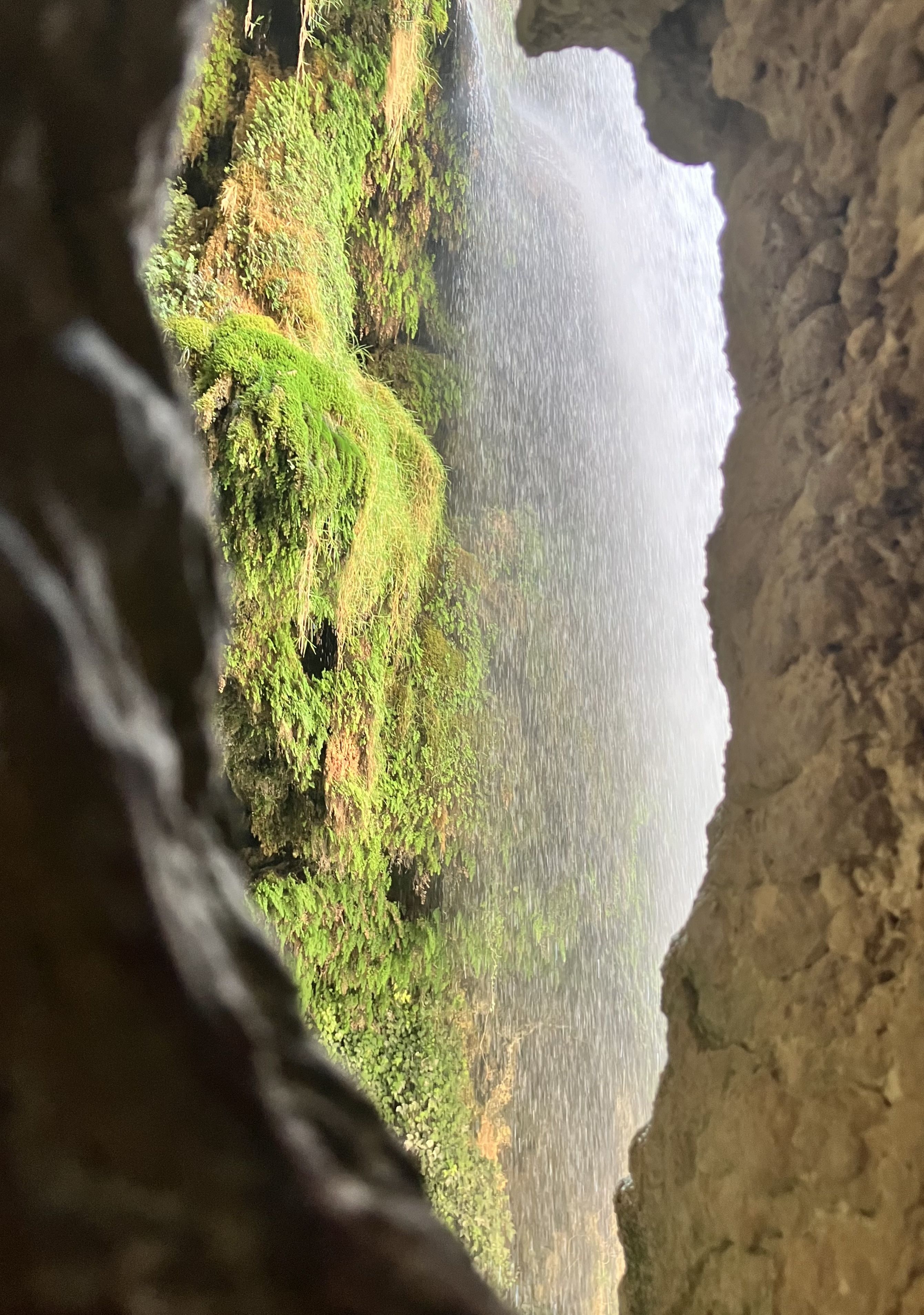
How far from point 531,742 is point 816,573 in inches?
180

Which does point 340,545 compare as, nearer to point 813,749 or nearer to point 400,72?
point 813,749

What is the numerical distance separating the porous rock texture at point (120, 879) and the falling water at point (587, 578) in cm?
482

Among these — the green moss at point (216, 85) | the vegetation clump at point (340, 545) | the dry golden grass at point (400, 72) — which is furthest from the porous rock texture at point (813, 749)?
the dry golden grass at point (400, 72)

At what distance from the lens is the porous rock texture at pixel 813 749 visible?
5.08 feet

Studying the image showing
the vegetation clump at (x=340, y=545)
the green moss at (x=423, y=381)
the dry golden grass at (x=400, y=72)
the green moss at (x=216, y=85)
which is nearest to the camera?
the vegetation clump at (x=340, y=545)

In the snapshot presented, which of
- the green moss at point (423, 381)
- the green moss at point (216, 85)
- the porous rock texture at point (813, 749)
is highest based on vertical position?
the green moss at point (216, 85)

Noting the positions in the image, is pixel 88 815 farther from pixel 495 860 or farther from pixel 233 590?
pixel 495 860

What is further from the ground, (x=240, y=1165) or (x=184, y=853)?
(x=184, y=853)

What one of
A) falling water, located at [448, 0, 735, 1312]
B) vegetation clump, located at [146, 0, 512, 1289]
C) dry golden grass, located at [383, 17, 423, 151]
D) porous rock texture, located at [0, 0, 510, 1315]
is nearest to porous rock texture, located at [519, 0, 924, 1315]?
porous rock texture, located at [0, 0, 510, 1315]

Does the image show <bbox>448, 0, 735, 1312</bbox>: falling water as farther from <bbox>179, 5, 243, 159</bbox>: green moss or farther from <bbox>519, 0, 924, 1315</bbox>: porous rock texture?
<bbox>519, 0, 924, 1315</bbox>: porous rock texture

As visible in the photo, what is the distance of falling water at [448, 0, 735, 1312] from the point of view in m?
5.96

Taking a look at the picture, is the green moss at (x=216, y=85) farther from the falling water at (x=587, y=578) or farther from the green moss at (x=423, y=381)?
the falling water at (x=587, y=578)

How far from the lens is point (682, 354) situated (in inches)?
379

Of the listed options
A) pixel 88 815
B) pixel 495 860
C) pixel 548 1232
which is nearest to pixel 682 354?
pixel 495 860
